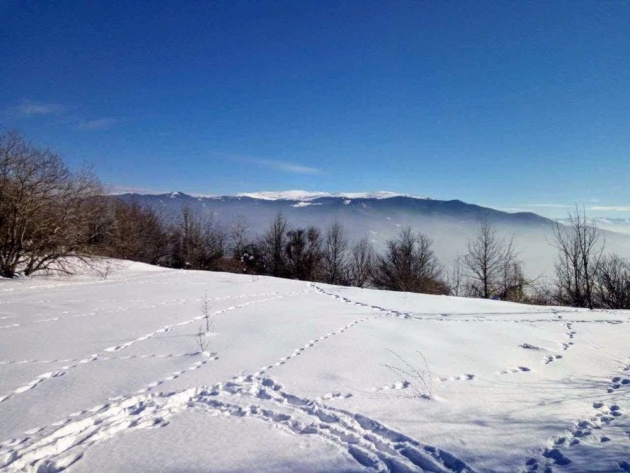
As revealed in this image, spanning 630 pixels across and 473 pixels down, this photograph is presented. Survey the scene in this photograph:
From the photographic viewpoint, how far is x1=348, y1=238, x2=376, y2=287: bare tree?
42.1m

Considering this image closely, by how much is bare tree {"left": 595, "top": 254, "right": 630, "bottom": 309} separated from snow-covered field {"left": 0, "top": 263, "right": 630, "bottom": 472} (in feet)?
70.8

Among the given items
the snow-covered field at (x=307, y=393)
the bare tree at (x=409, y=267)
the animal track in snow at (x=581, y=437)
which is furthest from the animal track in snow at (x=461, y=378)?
the bare tree at (x=409, y=267)

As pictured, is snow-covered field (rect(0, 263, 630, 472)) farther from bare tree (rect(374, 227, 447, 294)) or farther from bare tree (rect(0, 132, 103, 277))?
bare tree (rect(374, 227, 447, 294))

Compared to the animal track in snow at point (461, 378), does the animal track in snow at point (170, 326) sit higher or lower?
lower

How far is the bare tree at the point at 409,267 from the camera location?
35344 millimetres

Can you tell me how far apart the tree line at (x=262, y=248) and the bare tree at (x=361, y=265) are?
5.3 inches

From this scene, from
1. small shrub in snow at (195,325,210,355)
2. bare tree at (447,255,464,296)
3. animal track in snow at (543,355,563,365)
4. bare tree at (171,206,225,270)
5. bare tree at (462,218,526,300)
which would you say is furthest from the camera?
bare tree at (171,206,225,270)

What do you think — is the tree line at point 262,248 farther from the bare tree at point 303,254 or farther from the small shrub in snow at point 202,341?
the small shrub in snow at point 202,341

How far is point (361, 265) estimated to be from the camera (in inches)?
1703

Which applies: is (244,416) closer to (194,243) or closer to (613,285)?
(613,285)

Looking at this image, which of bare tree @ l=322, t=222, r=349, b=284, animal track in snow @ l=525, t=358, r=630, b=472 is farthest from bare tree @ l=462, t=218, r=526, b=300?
animal track in snow @ l=525, t=358, r=630, b=472

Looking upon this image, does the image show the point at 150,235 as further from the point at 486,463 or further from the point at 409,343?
the point at 486,463

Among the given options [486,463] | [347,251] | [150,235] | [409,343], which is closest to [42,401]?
[486,463]

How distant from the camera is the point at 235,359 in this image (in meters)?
5.51
